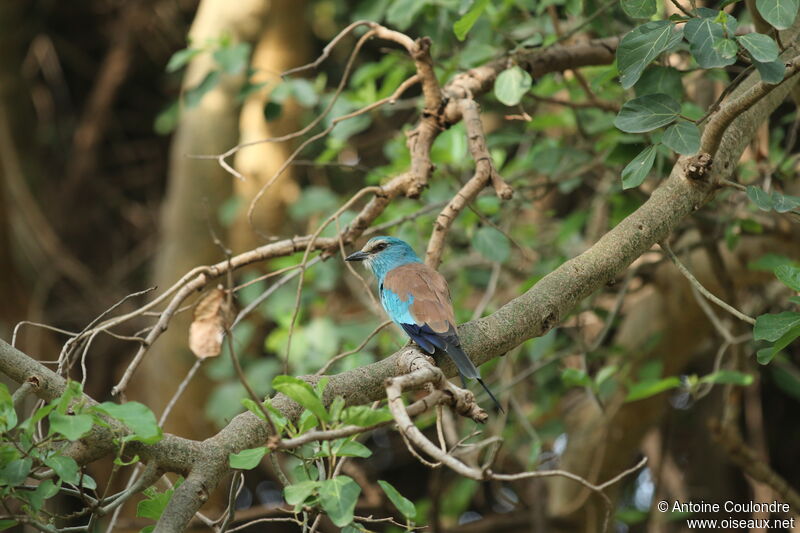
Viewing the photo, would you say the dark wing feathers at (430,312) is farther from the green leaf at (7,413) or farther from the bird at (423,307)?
the green leaf at (7,413)

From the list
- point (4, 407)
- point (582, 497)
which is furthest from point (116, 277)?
point (4, 407)

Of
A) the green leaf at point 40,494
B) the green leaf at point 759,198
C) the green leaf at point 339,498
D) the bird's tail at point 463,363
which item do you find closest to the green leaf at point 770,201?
the green leaf at point 759,198

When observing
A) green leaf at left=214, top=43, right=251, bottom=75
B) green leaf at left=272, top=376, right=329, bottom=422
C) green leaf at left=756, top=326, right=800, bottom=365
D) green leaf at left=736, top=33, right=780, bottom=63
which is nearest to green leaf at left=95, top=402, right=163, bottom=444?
green leaf at left=272, top=376, right=329, bottom=422

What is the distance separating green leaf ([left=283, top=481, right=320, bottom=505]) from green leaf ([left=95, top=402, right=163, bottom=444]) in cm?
28

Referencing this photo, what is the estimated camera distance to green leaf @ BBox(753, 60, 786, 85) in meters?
1.89

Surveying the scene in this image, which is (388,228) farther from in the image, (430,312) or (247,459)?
(247,459)

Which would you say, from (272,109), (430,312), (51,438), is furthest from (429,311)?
(272,109)

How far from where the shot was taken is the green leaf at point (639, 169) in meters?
2.13

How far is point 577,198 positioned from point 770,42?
383 centimetres

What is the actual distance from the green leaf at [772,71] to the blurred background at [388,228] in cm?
58

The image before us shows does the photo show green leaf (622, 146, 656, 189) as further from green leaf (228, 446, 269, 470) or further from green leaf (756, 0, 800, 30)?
green leaf (228, 446, 269, 470)

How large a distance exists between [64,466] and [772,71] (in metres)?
1.75

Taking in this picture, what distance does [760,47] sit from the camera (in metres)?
1.90

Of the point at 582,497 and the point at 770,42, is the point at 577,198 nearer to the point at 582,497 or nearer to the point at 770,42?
the point at 582,497
